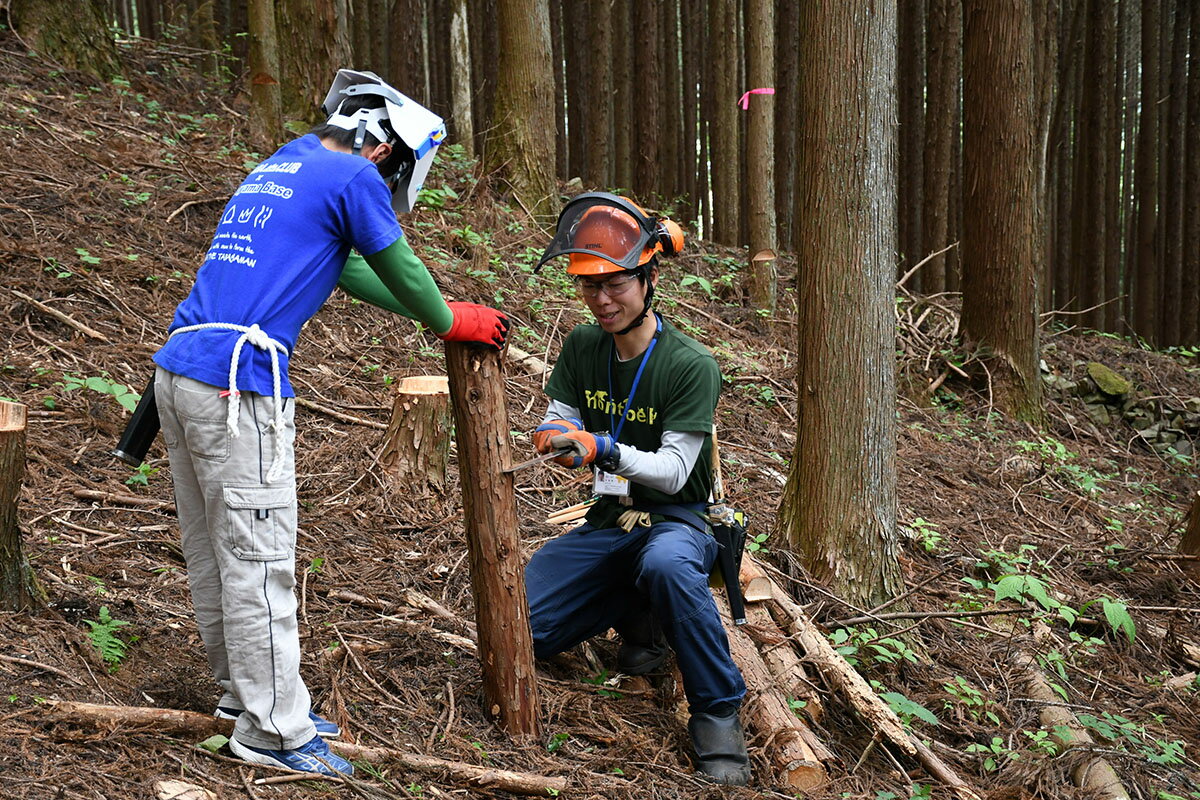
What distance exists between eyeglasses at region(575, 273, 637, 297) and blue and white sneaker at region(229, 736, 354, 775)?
171cm

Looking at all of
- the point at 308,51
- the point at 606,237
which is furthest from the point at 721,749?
the point at 308,51

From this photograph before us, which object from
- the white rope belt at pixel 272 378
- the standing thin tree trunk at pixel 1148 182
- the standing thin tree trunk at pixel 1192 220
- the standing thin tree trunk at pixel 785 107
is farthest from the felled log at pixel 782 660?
the standing thin tree trunk at pixel 1148 182

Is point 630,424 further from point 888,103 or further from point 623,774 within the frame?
point 888,103

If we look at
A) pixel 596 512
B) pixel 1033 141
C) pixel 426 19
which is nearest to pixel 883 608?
pixel 596 512

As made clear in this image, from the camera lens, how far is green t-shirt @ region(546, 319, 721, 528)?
3400 millimetres

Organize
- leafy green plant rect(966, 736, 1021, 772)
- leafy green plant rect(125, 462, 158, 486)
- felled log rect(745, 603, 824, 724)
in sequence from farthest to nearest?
leafy green plant rect(125, 462, 158, 486) → felled log rect(745, 603, 824, 724) → leafy green plant rect(966, 736, 1021, 772)

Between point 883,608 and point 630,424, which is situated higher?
point 630,424

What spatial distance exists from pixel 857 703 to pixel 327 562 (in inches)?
92.8

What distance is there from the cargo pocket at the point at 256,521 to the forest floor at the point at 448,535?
2.05ft

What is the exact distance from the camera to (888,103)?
470cm

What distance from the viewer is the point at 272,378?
8.89 feet

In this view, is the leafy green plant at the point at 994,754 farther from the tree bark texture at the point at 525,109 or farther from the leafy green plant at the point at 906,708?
the tree bark texture at the point at 525,109

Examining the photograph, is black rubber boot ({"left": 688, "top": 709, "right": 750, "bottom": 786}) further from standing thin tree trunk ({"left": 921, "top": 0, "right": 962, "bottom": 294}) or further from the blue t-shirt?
standing thin tree trunk ({"left": 921, "top": 0, "right": 962, "bottom": 294})

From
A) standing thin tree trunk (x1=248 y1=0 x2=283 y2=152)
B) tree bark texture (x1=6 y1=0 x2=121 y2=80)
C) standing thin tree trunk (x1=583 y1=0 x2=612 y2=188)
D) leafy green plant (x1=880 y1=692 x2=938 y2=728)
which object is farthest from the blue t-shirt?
standing thin tree trunk (x1=583 y1=0 x2=612 y2=188)
